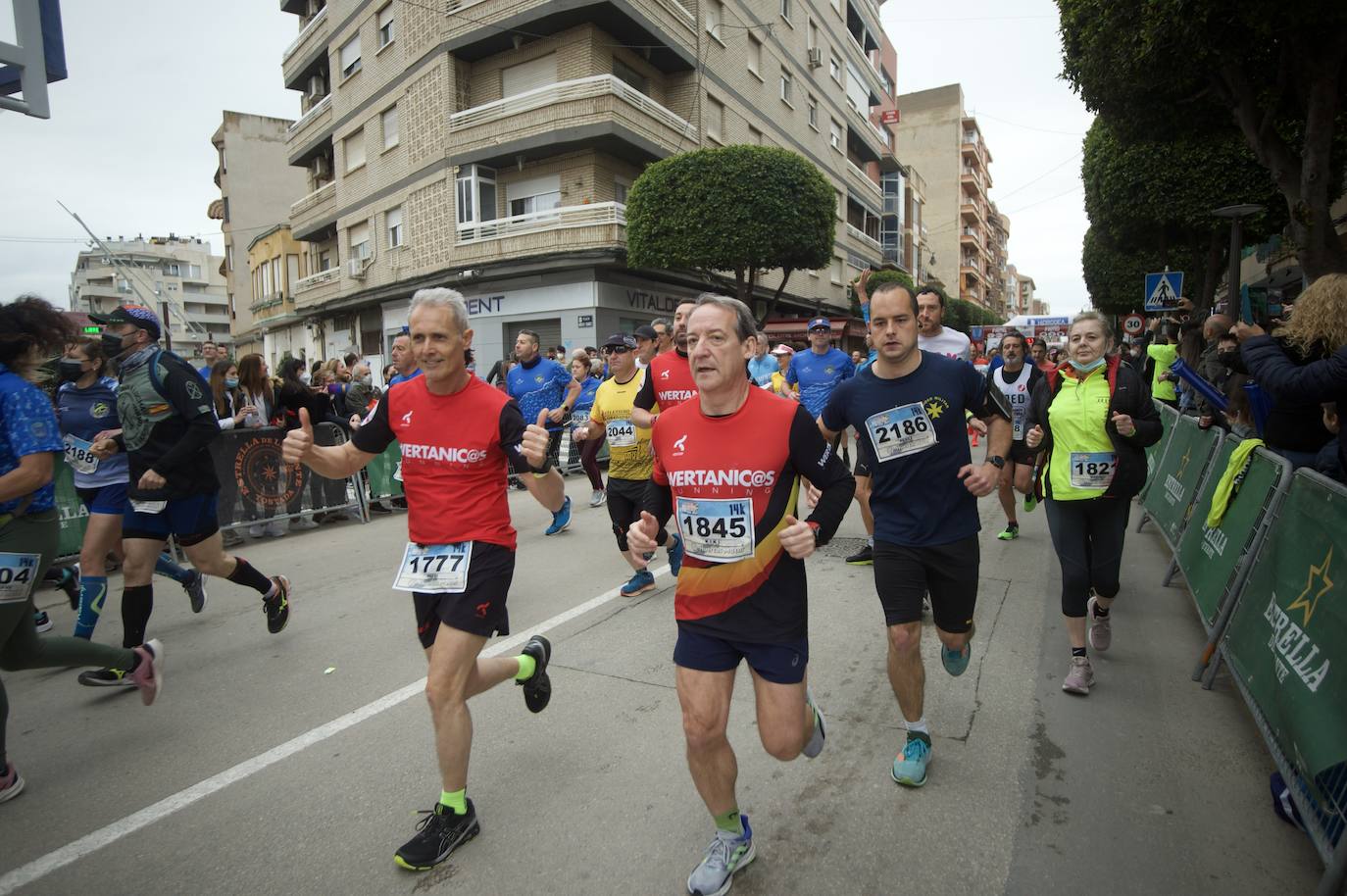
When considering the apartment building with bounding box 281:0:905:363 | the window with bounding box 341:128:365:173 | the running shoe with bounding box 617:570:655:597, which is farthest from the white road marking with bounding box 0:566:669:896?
the window with bounding box 341:128:365:173

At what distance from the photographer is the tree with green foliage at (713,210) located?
64.7 feet

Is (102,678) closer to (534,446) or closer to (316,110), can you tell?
(534,446)

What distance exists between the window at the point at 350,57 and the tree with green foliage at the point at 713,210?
44.4 ft

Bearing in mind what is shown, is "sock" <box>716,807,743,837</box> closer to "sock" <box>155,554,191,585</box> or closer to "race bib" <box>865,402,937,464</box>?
"race bib" <box>865,402,937,464</box>

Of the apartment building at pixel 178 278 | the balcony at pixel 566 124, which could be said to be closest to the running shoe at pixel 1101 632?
the balcony at pixel 566 124

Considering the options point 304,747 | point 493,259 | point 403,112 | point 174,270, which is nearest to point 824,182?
point 493,259

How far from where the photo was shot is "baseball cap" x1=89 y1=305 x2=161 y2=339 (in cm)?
431

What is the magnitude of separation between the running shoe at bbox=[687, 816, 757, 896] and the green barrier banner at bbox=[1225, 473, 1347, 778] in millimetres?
1911

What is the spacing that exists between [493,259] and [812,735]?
21369 mm

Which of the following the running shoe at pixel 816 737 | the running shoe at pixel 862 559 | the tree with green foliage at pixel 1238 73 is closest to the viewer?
the running shoe at pixel 816 737

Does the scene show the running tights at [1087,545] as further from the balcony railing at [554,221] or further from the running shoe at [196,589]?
the balcony railing at [554,221]

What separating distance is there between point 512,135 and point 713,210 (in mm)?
6471

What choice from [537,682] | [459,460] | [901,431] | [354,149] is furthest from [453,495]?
[354,149]

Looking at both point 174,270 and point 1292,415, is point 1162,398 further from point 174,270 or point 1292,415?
point 174,270
